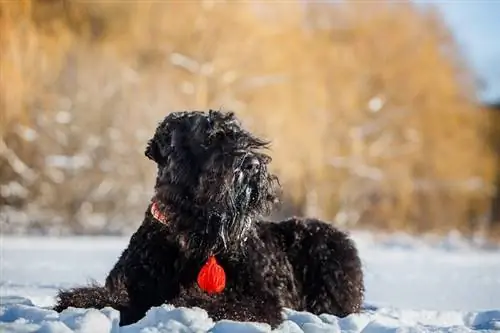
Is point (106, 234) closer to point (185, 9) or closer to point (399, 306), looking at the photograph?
point (185, 9)

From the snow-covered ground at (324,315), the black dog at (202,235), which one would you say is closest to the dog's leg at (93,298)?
the black dog at (202,235)

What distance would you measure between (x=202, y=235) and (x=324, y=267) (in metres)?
0.85

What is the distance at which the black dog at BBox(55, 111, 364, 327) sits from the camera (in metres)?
3.00

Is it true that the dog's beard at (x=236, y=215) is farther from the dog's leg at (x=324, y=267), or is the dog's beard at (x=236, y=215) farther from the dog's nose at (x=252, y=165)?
the dog's leg at (x=324, y=267)

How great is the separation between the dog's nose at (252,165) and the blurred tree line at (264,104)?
8194 mm

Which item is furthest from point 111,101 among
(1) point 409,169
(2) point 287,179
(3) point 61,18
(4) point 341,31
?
(1) point 409,169

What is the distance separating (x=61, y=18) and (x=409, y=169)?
6868mm

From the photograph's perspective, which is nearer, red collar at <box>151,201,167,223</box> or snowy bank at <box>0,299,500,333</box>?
snowy bank at <box>0,299,500,333</box>

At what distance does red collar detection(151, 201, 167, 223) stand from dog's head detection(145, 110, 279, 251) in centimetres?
3

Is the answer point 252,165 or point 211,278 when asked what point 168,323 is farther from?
point 252,165

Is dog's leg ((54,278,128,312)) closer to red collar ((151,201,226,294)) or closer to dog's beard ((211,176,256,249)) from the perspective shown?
red collar ((151,201,226,294))

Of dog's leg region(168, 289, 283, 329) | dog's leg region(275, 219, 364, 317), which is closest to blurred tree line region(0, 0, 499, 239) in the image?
dog's leg region(275, 219, 364, 317)

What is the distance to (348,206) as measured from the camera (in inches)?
565

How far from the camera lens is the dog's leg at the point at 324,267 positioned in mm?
3660
